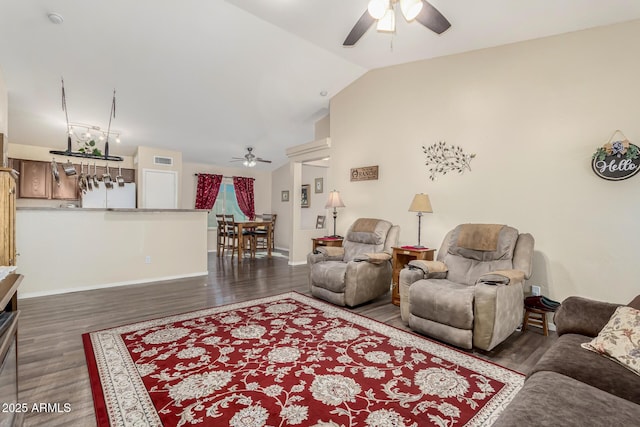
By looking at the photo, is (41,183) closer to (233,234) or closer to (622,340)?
(233,234)

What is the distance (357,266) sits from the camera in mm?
3527

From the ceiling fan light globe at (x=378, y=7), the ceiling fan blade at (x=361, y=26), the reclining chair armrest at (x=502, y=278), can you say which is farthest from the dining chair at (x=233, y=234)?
the ceiling fan light globe at (x=378, y=7)

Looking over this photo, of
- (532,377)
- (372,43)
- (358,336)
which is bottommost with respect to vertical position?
(358,336)

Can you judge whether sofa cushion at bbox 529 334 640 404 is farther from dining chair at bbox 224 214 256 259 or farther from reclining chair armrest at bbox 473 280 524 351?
A: dining chair at bbox 224 214 256 259

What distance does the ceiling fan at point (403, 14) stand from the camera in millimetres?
2053

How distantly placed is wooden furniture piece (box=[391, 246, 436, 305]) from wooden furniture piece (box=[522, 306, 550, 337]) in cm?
107

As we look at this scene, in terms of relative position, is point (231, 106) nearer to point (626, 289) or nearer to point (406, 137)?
point (406, 137)

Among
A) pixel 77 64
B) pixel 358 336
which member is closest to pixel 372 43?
pixel 358 336

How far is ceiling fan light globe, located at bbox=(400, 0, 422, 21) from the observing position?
201 cm

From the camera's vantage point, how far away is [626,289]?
2676mm

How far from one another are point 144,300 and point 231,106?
3426 mm

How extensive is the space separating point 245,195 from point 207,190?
1.12m

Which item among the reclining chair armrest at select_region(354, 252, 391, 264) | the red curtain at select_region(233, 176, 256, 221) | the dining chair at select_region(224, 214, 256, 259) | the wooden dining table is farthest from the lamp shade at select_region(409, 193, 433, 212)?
the red curtain at select_region(233, 176, 256, 221)

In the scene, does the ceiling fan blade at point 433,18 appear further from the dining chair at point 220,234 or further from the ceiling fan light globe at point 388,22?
the dining chair at point 220,234
